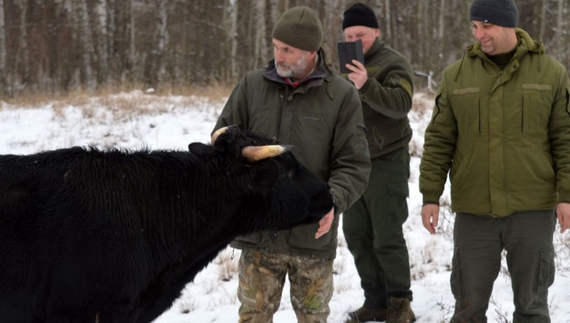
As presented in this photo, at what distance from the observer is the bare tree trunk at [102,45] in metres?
22.1

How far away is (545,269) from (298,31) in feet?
7.06

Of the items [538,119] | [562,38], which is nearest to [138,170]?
[538,119]

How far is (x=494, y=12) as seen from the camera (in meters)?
4.43

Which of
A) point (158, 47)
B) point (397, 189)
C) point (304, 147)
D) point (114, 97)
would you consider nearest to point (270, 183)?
point (304, 147)

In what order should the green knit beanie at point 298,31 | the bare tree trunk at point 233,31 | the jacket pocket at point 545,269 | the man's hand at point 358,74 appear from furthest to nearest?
A: 1. the bare tree trunk at point 233,31
2. the man's hand at point 358,74
3. the jacket pocket at point 545,269
4. the green knit beanie at point 298,31

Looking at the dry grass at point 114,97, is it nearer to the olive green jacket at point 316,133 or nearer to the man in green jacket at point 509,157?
the olive green jacket at point 316,133

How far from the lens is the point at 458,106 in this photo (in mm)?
4641

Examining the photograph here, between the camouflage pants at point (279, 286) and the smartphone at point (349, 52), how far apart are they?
1.73 meters

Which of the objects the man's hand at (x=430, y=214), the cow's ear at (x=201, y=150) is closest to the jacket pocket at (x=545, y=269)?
the man's hand at (x=430, y=214)

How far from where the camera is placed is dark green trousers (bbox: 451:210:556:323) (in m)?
4.47

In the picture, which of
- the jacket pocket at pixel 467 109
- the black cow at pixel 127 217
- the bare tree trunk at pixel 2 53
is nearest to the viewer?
the black cow at pixel 127 217

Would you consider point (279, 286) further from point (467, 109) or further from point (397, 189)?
point (397, 189)

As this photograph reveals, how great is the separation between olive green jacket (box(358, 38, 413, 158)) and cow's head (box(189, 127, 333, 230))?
153cm

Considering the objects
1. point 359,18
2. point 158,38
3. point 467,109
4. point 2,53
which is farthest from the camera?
point 158,38
